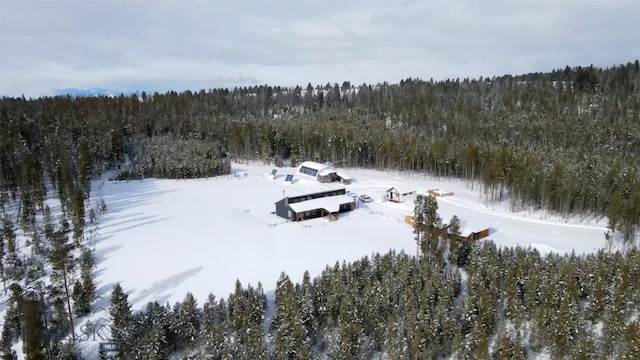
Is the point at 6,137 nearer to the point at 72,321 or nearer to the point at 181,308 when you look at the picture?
the point at 72,321

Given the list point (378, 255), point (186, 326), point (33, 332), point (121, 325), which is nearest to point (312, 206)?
point (378, 255)

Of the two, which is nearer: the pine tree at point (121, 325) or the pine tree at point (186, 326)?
the pine tree at point (121, 325)

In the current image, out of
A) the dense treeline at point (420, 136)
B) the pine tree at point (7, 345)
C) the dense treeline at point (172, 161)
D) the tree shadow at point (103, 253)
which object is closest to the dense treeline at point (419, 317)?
the pine tree at point (7, 345)

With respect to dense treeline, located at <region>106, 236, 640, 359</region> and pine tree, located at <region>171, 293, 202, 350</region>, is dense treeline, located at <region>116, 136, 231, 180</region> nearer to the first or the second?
dense treeline, located at <region>106, 236, 640, 359</region>

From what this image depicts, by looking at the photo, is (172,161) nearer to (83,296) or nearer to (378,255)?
(83,296)

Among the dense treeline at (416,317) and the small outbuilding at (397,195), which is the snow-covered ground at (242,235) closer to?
the small outbuilding at (397,195)

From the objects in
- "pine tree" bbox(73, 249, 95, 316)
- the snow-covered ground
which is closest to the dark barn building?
the snow-covered ground
